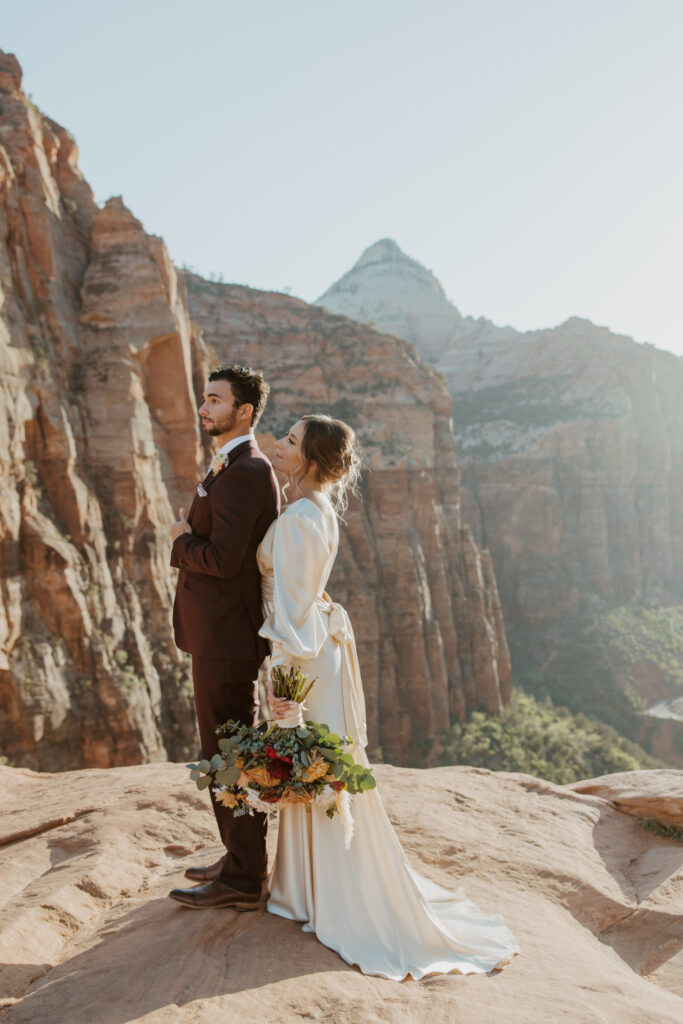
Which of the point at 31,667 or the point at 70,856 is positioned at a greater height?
the point at 31,667

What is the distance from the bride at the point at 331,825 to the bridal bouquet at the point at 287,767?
9cm

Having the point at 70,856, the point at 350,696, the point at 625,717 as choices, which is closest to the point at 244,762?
the point at 350,696

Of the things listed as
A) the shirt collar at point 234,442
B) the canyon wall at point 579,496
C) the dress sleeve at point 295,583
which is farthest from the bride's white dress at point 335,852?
the canyon wall at point 579,496

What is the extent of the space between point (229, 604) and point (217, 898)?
1429 millimetres

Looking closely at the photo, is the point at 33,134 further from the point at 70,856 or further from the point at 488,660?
the point at 488,660

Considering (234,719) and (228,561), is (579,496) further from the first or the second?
(228,561)

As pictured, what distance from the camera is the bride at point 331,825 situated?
126 inches

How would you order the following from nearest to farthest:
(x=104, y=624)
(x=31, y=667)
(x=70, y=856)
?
1. (x=70, y=856)
2. (x=31, y=667)
3. (x=104, y=624)

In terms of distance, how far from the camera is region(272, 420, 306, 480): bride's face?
3398mm

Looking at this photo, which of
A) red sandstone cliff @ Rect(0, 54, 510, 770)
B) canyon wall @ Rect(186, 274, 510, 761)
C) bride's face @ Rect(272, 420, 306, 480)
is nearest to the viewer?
bride's face @ Rect(272, 420, 306, 480)

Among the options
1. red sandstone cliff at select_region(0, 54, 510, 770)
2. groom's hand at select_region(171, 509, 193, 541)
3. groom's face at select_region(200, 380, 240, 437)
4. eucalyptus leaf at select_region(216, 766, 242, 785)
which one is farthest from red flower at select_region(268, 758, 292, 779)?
red sandstone cliff at select_region(0, 54, 510, 770)

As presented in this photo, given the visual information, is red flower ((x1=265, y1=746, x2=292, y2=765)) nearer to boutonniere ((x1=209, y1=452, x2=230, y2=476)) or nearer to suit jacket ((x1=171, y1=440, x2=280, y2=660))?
suit jacket ((x1=171, y1=440, x2=280, y2=660))

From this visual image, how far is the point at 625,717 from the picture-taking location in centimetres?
4472

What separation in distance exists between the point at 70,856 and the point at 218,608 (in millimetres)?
2294
